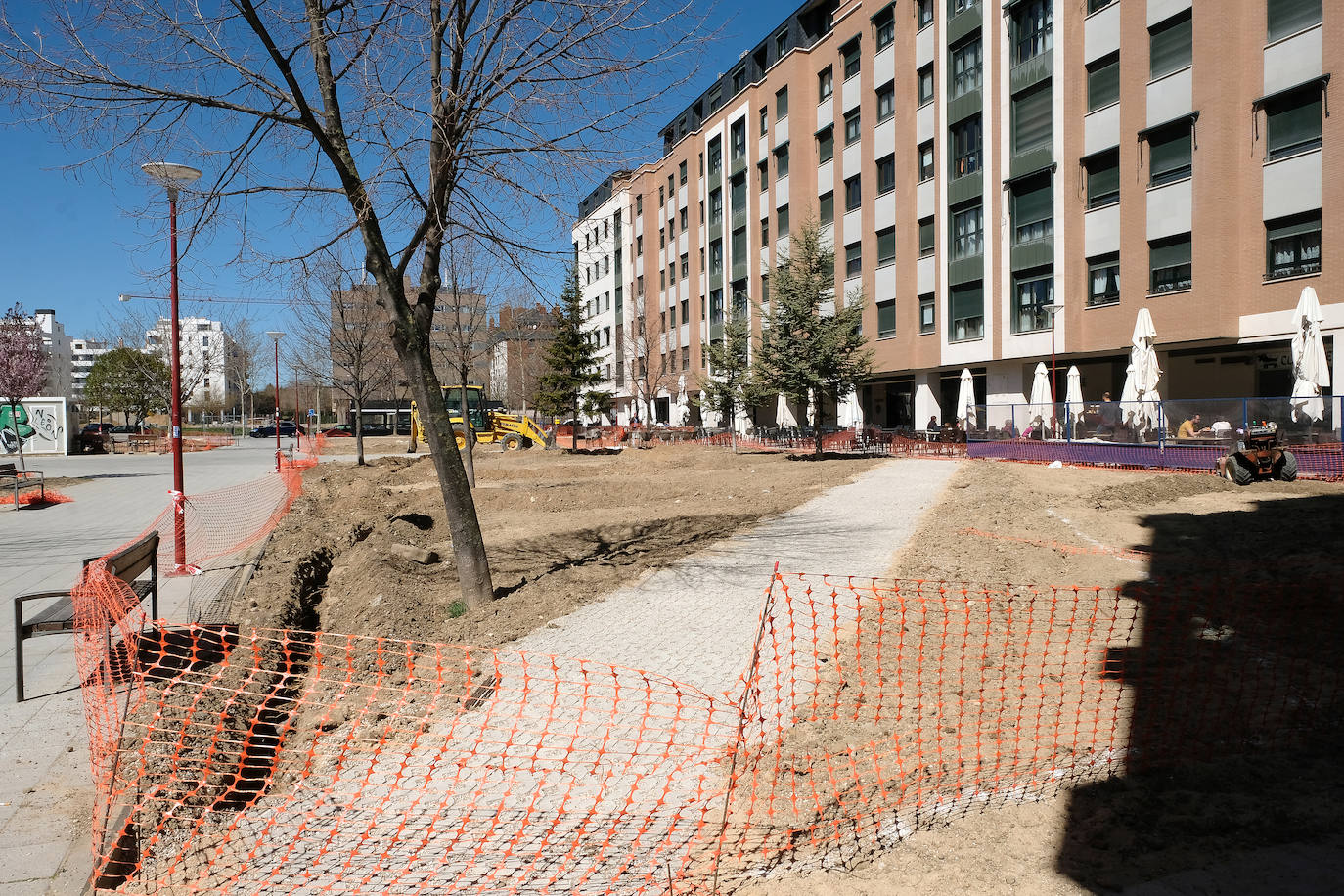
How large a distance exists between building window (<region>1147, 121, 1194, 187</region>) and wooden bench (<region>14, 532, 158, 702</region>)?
26.0 m

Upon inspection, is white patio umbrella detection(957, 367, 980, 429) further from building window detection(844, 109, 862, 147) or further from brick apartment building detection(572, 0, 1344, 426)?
building window detection(844, 109, 862, 147)

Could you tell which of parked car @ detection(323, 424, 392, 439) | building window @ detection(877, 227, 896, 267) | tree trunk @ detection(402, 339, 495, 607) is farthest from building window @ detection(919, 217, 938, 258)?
parked car @ detection(323, 424, 392, 439)

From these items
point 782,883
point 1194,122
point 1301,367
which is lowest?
point 782,883

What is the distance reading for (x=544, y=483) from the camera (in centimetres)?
2034

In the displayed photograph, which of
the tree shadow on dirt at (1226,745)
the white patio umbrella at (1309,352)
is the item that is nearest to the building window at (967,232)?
the white patio umbrella at (1309,352)

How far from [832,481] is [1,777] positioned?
48.5 ft

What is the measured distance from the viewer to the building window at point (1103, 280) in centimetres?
2522

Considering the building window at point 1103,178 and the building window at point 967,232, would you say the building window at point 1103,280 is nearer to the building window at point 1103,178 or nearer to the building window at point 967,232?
the building window at point 1103,178

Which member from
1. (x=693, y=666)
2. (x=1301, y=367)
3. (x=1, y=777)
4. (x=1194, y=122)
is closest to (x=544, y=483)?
(x=693, y=666)

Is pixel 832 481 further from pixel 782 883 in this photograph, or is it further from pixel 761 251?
pixel 761 251

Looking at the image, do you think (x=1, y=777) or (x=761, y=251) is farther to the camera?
(x=761, y=251)

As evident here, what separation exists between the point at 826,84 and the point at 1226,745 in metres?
37.7

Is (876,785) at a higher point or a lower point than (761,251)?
lower

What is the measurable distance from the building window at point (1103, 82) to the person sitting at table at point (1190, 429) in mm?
11799
